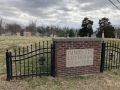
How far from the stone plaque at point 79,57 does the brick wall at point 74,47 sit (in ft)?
0.37

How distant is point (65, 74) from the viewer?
24.4 feet

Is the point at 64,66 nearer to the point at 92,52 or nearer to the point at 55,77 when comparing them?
the point at 55,77

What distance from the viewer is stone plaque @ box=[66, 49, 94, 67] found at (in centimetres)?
745

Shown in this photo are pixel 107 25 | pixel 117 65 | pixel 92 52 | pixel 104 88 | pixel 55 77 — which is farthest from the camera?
pixel 107 25

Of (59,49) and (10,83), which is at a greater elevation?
(59,49)

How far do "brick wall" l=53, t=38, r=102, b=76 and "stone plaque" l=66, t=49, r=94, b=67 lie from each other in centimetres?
11

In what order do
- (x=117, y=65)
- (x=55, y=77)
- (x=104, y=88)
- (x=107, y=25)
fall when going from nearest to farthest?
(x=104, y=88) → (x=55, y=77) → (x=117, y=65) → (x=107, y=25)

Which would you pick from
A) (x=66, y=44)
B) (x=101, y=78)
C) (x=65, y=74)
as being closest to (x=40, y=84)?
(x=65, y=74)

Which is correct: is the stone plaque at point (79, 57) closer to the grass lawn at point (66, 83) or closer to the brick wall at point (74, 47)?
the brick wall at point (74, 47)

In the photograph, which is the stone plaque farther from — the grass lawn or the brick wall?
the grass lawn

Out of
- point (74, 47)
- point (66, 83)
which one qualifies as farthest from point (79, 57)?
point (66, 83)

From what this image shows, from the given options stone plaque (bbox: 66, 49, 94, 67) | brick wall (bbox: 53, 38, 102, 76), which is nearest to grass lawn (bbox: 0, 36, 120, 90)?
brick wall (bbox: 53, 38, 102, 76)

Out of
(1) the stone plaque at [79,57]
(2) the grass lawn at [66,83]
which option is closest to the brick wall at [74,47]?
(1) the stone plaque at [79,57]

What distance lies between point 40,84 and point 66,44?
1732mm
